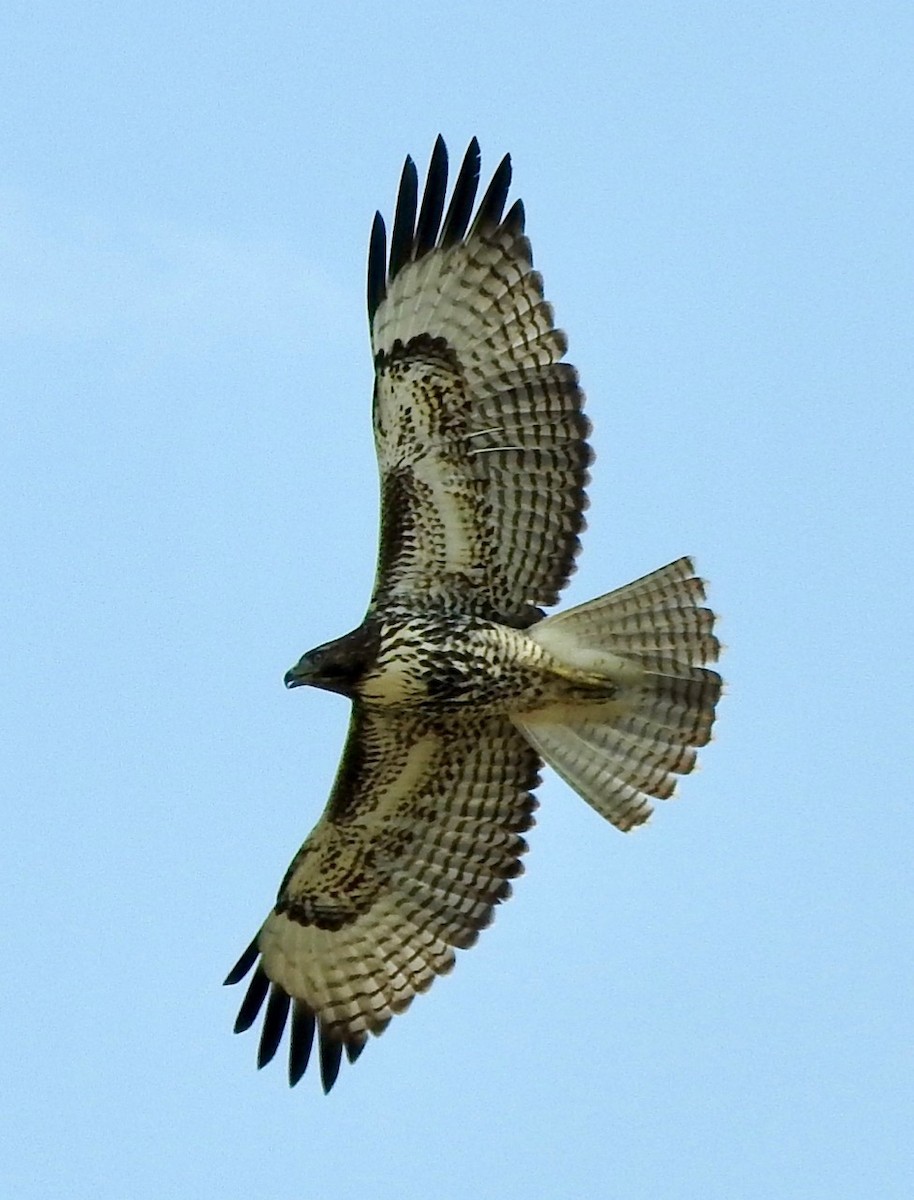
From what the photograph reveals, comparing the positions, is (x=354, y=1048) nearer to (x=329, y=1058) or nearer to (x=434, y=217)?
(x=329, y=1058)

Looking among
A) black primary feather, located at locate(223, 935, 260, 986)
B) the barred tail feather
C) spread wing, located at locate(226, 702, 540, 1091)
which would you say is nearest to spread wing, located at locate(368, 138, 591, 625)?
the barred tail feather

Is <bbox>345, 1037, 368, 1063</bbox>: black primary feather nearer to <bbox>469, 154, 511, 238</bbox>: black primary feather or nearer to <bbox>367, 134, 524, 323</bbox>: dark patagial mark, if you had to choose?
<bbox>367, 134, 524, 323</bbox>: dark patagial mark

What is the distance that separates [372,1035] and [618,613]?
90.3 inches

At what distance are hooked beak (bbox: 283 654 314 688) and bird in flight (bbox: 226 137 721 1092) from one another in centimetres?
1

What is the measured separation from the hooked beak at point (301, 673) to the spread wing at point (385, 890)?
24.4 inches

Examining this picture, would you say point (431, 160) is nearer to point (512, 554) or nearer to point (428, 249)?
point (428, 249)

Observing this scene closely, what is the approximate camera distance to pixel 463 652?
12.8 meters

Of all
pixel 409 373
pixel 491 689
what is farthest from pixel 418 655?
pixel 409 373

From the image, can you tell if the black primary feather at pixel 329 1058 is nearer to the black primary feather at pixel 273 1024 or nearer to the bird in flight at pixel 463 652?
the bird in flight at pixel 463 652

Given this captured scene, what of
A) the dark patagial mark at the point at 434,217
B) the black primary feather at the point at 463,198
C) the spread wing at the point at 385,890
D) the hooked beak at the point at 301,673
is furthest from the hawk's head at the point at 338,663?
the black primary feather at the point at 463,198

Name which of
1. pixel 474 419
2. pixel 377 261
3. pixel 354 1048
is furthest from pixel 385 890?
pixel 377 261

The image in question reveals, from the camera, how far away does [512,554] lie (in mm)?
12961

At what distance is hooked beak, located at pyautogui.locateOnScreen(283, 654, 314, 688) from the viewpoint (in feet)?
41.8

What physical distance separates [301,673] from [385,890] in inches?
52.1
